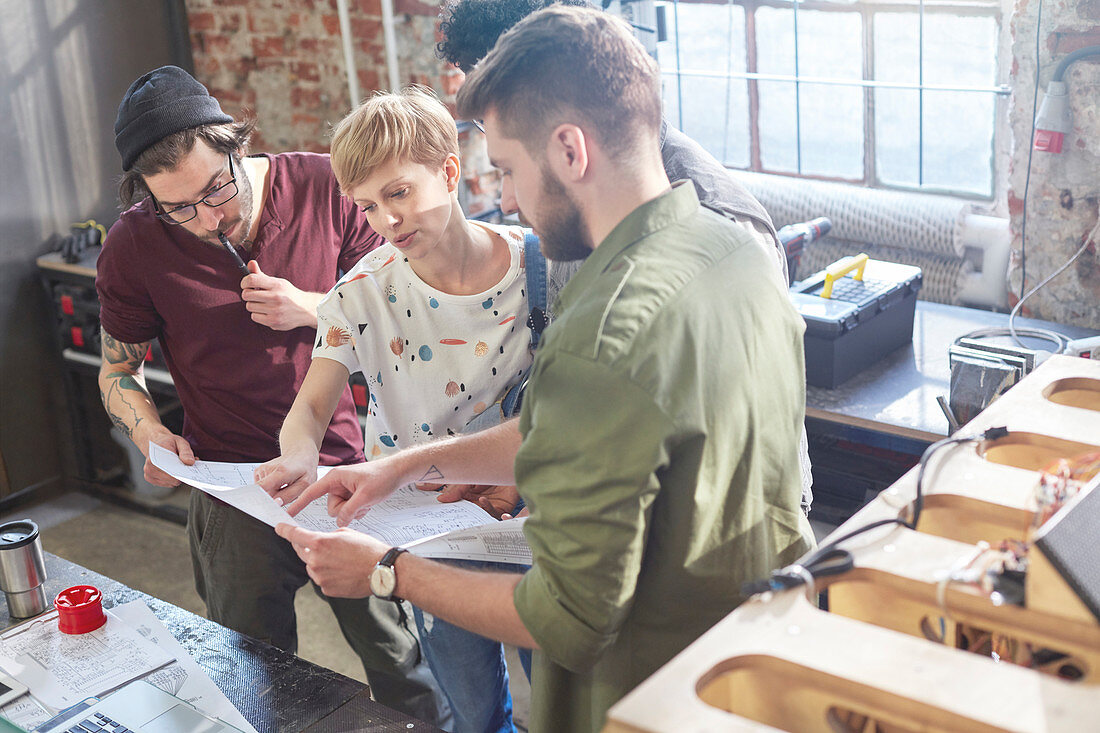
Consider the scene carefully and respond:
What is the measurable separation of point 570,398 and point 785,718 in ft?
1.20

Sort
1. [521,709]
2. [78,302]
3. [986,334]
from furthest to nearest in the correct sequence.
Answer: [78,302], [521,709], [986,334]

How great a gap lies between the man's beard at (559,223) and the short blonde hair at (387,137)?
56cm

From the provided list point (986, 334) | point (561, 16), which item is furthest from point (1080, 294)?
point (561, 16)

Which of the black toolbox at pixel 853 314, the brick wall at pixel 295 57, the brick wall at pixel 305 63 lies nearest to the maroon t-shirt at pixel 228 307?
the black toolbox at pixel 853 314

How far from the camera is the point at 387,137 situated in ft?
5.54

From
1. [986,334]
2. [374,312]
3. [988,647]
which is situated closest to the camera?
[988,647]

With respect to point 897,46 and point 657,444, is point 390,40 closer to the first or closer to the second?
point 897,46

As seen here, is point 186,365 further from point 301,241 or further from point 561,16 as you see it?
point 561,16

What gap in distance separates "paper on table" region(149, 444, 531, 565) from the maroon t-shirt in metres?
0.31

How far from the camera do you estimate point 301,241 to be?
215cm

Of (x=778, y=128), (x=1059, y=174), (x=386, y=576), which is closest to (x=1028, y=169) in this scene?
(x=1059, y=174)

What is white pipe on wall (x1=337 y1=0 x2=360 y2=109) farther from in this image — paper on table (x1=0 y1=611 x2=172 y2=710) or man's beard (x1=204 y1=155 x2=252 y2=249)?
paper on table (x1=0 y1=611 x2=172 y2=710)

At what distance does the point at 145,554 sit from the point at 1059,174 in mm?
3119

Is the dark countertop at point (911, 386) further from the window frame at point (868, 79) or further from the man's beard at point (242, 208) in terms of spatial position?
the man's beard at point (242, 208)
